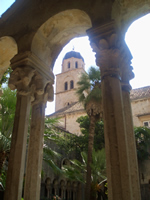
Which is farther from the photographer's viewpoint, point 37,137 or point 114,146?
point 37,137

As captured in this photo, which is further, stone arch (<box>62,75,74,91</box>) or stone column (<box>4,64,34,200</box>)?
stone arch (<box>62,75,74,91</box>)

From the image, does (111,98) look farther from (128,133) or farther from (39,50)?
(39,50)

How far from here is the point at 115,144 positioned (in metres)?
3.40

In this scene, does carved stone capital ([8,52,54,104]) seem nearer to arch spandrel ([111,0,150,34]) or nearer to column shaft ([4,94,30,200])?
column shaft ([4,94,30,200])

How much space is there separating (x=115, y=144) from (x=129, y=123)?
812 millimetres

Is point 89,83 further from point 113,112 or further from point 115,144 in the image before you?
point 115,144

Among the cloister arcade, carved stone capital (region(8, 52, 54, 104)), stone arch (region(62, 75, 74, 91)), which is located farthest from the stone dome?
carved stone capital (region(8, 52, 54, 104))

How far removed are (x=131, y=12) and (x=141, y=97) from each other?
22.7 m

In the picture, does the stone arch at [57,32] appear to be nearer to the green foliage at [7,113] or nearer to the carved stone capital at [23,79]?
the carved stone capital at [23,79]

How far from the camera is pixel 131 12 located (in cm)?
477

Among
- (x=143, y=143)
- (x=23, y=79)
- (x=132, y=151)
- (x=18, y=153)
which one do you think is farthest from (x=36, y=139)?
(x=143, y=143)

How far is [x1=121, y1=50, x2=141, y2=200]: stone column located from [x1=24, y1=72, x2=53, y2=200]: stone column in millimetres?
1901

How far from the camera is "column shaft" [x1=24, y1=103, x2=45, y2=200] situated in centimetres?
419

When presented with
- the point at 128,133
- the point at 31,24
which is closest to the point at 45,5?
the point at 31,24
